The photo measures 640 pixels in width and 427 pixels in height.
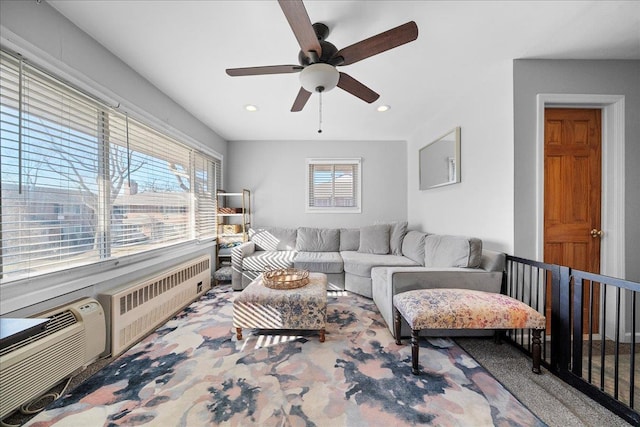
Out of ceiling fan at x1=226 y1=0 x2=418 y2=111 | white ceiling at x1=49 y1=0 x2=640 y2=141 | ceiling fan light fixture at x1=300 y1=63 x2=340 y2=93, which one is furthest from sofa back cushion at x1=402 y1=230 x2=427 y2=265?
ceiling fan light fixture at x1=300 y1=63 x2=340 y2=93

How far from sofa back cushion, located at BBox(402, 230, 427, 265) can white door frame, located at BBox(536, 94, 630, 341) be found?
1.22m

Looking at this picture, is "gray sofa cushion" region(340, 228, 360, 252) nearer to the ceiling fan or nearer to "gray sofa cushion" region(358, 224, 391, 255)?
"gray sofa cushion" region(358, 224, 391, 255)

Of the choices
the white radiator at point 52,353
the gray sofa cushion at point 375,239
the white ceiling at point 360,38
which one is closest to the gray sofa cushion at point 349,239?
the gray sofa cushion at point 375,239

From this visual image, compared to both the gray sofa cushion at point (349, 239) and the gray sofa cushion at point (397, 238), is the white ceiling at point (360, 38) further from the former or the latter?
the gray sofa cushion at point (349, 239)

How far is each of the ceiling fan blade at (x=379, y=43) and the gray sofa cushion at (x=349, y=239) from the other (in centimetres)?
271

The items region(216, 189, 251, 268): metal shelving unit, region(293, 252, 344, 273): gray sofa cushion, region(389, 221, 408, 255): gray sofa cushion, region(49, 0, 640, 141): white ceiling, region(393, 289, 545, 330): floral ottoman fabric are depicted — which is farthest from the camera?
region(216, 189, 251, 268): metal shelving unit

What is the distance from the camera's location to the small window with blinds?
4.19 meters

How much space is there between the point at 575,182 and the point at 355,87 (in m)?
2.16

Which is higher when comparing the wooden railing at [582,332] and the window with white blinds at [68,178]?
the window with white blinds at [68,178]

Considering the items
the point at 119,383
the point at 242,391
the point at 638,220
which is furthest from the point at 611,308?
the point at 119,383

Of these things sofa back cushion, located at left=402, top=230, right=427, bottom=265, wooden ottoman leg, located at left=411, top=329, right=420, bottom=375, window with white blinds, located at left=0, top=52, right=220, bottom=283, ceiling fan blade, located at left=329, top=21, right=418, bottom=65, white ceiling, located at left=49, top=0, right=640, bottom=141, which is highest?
white ceiling, located at left=49, top=0, right=640, bottom=141

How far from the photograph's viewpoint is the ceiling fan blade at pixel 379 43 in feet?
4.17

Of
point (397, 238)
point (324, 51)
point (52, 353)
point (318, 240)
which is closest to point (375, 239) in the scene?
point (397, 238)

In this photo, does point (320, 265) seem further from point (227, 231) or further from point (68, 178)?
point (68, 178)
